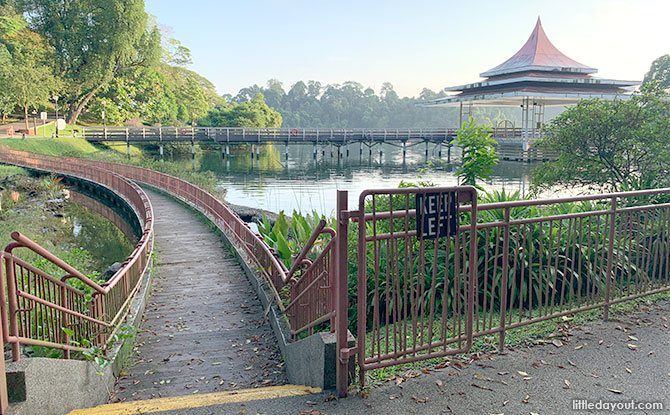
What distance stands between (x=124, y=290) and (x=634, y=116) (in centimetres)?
1054

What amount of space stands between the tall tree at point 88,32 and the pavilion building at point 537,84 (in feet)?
101

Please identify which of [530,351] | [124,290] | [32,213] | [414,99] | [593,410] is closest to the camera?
[593,410]

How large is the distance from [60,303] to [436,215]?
10.7ft

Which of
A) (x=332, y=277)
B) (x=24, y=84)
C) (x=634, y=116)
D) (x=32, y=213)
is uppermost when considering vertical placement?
(x=24, y=84)

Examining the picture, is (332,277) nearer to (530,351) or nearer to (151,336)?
(530,351)

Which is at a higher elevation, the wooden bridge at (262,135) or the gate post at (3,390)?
the wooden bridge at (262,135)

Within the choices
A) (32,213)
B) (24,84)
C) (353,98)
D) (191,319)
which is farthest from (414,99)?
(191,319)

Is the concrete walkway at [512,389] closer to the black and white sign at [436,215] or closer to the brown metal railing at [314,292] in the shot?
the brown metal railing at [314,292]

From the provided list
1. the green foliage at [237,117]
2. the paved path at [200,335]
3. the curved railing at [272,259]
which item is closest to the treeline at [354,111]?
the green foliage at [237,117]

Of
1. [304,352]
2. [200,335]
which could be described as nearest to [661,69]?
[200,335]

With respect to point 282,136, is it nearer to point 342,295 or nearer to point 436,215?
point 436,215

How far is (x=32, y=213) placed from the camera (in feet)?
65.9

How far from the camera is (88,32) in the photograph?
50.0 metres

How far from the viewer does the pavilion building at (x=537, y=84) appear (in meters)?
44.8
